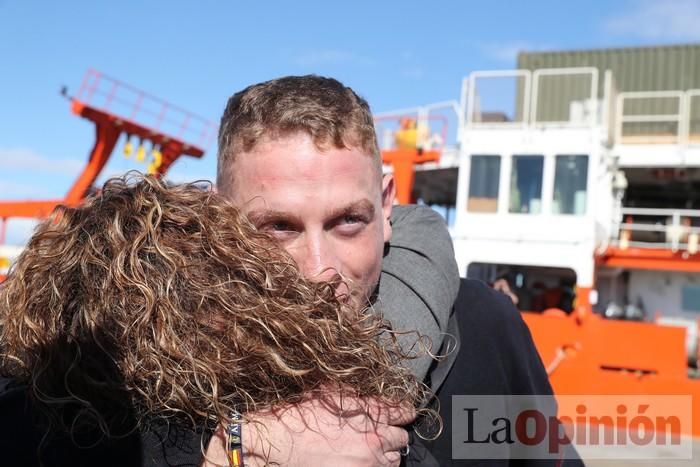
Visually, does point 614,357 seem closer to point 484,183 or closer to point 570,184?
point 570,184

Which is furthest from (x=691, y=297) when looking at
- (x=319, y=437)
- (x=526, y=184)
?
(x=319, y=437)

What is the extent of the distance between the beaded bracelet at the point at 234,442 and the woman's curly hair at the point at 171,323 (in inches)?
0.7

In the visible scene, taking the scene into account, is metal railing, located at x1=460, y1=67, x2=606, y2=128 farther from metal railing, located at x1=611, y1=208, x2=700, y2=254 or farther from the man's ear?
the man's ear

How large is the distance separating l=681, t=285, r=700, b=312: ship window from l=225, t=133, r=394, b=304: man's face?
34.2 feet

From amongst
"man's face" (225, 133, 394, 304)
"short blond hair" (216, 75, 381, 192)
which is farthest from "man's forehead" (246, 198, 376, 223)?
"short blond hair" (216, 75, 381, 192)

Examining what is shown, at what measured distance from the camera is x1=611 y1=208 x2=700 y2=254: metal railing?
966 centimetres

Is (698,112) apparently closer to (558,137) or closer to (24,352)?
(558,137)

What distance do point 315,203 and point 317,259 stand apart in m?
0.11

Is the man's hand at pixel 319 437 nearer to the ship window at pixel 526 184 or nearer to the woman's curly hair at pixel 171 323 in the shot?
the woman's curly hair at pixel 171 323

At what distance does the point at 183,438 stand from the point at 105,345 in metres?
0.18

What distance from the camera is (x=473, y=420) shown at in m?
1.47

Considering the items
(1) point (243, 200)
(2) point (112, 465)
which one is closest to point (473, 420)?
(1) point (243, 200)

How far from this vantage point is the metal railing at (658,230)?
9.66 meters

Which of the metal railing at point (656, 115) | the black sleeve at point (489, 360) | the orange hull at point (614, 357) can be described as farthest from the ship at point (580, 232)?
the black sleeve at point (489, 360)
